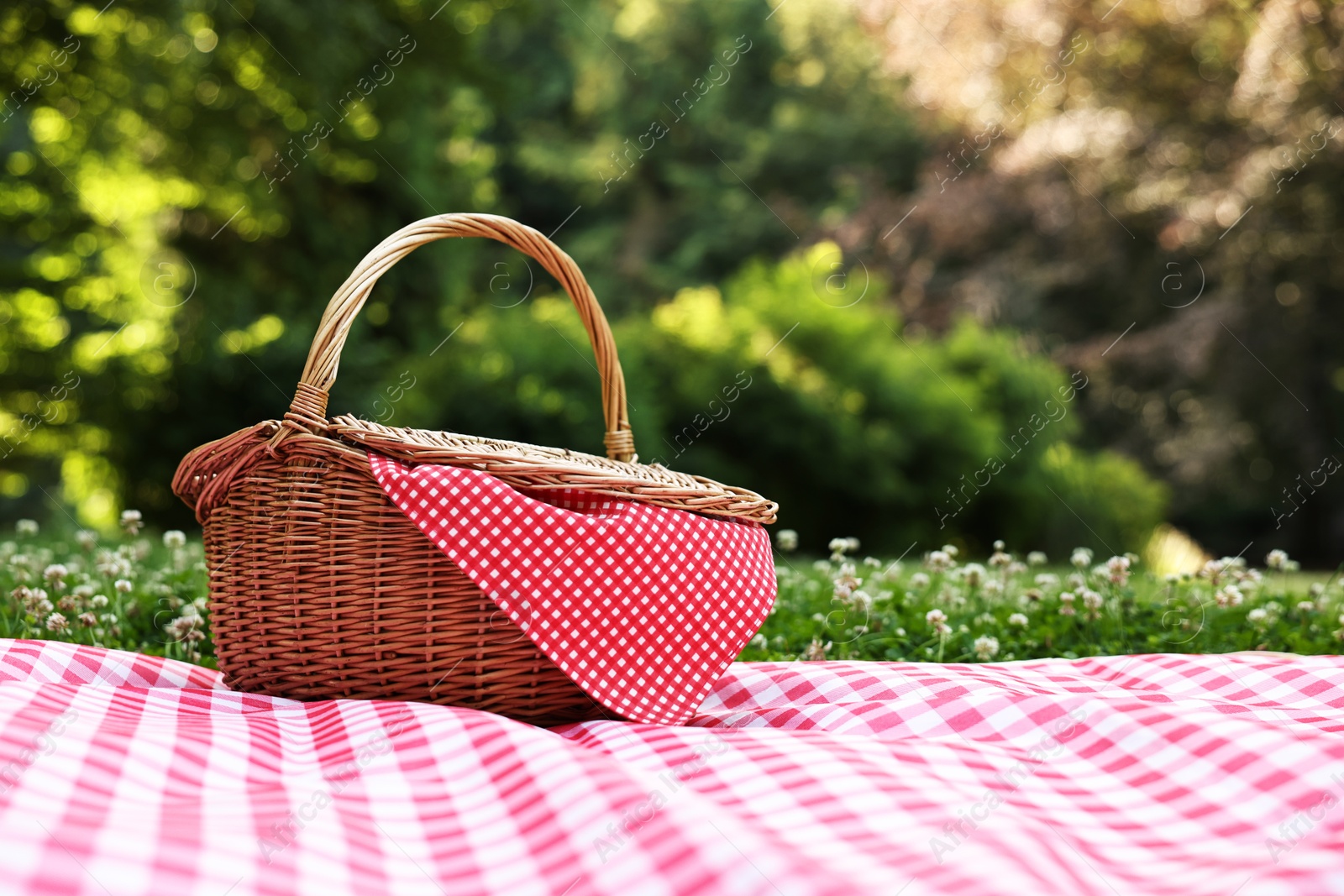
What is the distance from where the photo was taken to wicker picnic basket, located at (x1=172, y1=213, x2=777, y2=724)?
5.04 feet

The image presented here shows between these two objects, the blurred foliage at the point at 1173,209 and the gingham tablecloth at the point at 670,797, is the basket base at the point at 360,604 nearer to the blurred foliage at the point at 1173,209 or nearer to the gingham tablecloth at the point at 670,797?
the gingham tablecloth at the point at 670,797

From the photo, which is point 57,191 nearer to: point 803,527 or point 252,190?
point 252,190

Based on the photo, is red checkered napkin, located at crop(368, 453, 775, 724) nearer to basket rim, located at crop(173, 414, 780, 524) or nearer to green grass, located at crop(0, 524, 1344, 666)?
basket rim, located at crop(173, 414, 780, 524)

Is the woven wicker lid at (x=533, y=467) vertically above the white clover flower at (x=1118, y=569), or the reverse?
the woven wicker lid at (x=533, y=467)

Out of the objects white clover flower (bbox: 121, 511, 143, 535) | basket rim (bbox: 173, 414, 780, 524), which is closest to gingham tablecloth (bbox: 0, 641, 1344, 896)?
basket rim (bbox: 173, 414, 780, 524)

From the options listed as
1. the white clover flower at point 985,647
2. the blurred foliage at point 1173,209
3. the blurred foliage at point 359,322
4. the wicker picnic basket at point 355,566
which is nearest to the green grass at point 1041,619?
the white clover flower at point 985,647

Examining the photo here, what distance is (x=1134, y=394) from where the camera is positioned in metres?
9.95

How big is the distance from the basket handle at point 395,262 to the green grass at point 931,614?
71cm

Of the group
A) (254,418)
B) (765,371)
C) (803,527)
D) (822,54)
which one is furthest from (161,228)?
(822,54)

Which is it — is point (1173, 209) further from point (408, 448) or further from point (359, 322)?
point (408, 448)

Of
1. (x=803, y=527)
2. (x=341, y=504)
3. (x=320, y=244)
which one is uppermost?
(x=320, y=244)

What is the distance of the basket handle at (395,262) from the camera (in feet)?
5.13

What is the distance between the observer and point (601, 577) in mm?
1539

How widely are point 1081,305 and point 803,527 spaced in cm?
542
